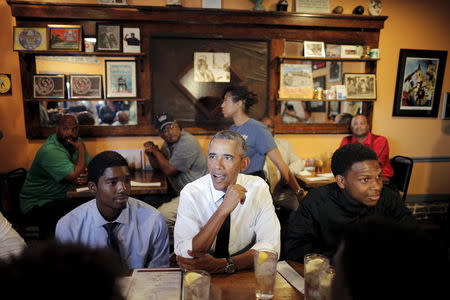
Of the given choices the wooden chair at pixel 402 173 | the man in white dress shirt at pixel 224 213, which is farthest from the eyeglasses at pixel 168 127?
the wooden chair at pixel 402 173

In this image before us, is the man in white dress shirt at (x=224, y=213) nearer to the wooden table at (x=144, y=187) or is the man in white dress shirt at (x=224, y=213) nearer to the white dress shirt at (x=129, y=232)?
the white dress shirt at (x=129, y=232)

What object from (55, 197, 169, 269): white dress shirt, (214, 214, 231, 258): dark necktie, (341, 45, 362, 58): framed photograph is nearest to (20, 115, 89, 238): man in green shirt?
(55, 197, 169, 269): white dress shirt

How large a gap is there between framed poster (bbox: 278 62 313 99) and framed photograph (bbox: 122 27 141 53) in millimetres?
1795

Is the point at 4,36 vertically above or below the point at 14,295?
above

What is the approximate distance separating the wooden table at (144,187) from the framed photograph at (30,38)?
1.78 m

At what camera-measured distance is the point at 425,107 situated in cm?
448

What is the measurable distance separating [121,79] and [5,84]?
1.29 metres

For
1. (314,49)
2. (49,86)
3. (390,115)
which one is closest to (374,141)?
(390,115)

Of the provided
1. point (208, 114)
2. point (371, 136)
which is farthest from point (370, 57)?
Result: point (208, 114)

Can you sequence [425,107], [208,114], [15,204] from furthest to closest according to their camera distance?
[425,107]
[208,114]
[15,204]

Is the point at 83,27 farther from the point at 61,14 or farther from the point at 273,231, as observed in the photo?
the point at 273,231

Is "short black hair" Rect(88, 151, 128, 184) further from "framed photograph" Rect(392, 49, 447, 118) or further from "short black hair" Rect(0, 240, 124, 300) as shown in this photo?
"framed photograph" Rect(392, 49, 447, 118)

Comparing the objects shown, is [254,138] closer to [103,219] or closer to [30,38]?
[103,219]

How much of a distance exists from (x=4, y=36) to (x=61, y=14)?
71 centimetres
